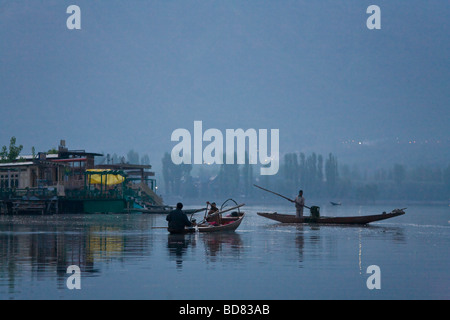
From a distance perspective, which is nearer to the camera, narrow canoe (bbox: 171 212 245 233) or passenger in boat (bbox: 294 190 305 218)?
narrow canoe (bbox: 171 212 245 233)

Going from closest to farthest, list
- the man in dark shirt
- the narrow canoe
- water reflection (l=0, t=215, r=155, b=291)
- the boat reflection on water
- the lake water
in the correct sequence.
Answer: the lake water
water reflection (l=0, t=215, r=155, b=291)
the boat reflection on water
the man in dark shirt
the narrow canoe

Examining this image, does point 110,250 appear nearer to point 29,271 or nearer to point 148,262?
point 148,262

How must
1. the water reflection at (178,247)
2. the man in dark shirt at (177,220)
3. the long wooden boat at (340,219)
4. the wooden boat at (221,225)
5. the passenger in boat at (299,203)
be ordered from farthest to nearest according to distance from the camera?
the long wooden boat at (340,219), the passenger in boat at (299,203), the wooden boat at (221,225), the man in dark shirt at (177,220), the water reflection at (178,247)

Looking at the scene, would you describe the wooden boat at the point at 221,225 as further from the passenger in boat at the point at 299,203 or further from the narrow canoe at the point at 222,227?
the passenger in boat at the point at 299,203

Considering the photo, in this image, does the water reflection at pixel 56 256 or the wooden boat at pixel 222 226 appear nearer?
the water reflection at pixel 56 256

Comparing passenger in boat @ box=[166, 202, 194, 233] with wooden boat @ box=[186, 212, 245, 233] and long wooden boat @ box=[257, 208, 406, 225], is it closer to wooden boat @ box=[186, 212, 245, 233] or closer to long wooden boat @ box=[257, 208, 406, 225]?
wooden boat @ box=[186, 212, 245, 233]

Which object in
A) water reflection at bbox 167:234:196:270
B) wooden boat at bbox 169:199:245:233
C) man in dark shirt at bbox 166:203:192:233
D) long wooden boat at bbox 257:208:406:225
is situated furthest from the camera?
long wooden boat at bbox 257:208:406:225

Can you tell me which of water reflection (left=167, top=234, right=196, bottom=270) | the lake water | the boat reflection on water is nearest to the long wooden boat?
water reflection (left=167, top=234, right=196, bottom=270)

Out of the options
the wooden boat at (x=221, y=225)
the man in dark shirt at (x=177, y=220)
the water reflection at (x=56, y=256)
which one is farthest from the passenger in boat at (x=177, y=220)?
the water reflection at (x=56, y=256)

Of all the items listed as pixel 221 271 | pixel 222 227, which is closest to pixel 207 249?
pixel 221 271

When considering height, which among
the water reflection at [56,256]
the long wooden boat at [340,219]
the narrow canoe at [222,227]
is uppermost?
the water reflection at [56,256]

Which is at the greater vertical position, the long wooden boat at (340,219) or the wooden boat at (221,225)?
the wooden boat at (221,225)

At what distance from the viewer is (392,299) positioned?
13.5 meters

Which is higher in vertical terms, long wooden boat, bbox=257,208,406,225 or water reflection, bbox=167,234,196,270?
water reflection, bbox=167,234,196,270
